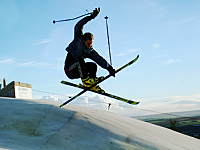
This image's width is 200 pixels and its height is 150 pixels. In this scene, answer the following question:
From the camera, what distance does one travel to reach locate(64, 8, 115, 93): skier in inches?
276

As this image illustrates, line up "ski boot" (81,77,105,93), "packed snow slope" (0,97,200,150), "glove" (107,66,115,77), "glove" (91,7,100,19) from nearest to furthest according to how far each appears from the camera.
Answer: "packed snow slope" (0,97,200,150) < "glove" (91,7,100,19) < "ski boot" (81,77,105,93) < "glove" (107,66,115,77)

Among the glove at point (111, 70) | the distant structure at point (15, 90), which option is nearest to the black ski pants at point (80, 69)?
the glove at point (111, 70)

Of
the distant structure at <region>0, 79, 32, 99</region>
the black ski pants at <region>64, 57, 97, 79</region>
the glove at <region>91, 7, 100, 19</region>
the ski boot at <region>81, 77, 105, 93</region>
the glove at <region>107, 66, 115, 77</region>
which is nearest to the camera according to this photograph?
the glove at <region>91, 7, 100, 19</region>

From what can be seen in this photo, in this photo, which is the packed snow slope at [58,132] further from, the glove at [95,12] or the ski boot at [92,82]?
the glove at [95,12]

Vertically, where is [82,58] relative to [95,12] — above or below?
below

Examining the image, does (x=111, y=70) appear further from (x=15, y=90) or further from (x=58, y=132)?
(x=15, y=90)

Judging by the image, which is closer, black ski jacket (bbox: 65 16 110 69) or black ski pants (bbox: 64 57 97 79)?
black ski jacket (bbox: 65 16 110 69)

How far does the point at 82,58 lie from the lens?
279 inches

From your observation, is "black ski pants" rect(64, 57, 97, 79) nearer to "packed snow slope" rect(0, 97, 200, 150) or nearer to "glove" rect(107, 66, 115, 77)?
"glove" rect(107, 66, 115, 77)

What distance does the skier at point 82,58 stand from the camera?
701cm

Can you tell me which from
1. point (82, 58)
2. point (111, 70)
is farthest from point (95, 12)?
point (111, 70)

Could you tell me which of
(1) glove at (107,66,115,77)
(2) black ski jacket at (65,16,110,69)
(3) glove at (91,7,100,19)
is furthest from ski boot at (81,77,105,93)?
(3) glove at (91,7,100,19)

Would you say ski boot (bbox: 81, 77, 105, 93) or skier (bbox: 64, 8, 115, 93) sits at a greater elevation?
skier (bbox: 64, 8, 115, 93)

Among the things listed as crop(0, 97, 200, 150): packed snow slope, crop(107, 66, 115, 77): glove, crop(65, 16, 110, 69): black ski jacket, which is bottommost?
crop(0, 97, 200, 150): packed snow slope
